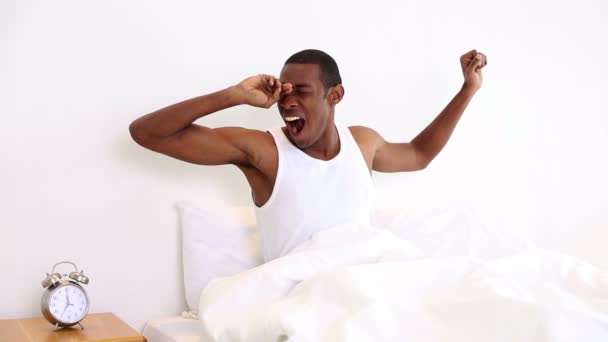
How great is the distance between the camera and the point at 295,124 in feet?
7.99

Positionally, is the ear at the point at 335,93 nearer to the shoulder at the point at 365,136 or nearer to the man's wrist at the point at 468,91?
the shoulder at the point at 365,136

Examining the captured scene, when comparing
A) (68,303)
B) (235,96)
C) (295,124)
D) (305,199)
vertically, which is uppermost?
(235,96)

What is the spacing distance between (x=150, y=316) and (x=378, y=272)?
40.9 inches

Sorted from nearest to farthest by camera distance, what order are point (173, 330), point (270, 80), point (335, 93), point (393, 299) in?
1. point (393, 299)
2. point (173, 330)
3. point (270, 80)
4. point (335, 93)

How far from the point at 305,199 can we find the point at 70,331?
798mm

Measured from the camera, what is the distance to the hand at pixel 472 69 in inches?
111

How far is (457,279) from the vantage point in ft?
5.67

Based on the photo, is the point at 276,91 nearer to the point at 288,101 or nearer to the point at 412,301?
the point at 288,101

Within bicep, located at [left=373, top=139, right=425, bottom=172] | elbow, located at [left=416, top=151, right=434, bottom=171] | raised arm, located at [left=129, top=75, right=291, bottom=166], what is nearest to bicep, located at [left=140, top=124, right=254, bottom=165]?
raised arm, located at [left=129, top=75, right=291, bottom=166]

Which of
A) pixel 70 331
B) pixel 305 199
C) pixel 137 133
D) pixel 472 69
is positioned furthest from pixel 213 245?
pixel 472 69

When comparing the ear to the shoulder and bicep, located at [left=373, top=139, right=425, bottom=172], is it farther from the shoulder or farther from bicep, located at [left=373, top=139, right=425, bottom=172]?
bicep, located at [left=373, top=139, right=425, bottom=172]

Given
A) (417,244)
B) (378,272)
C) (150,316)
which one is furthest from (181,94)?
(378,272)

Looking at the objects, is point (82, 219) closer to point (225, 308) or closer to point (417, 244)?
point (225, 308)

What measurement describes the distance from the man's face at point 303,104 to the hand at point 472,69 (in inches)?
25.7
